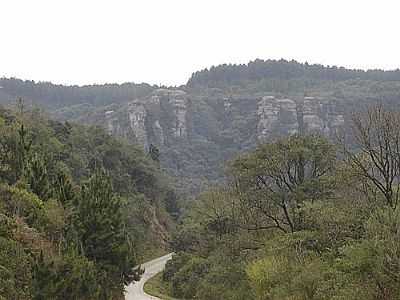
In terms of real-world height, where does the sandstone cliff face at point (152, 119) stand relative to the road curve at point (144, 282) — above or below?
above

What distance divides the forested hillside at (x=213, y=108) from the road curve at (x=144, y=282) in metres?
50.3

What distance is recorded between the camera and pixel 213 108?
545 ft

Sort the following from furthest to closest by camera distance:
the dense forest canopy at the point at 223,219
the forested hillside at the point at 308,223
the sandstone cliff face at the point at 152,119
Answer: the sandstone cliff face at the point at 152,119
the forested hillside at the point at 308,223
the dense forest canopy at the point at 223,219

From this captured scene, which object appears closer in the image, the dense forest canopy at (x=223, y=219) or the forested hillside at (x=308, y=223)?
the dense forest canopy at (x=223, y=219)

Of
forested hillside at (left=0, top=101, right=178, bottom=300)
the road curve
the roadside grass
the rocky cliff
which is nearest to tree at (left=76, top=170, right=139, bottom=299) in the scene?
forested hillside at (left=0, top=101, right=178, bottom=300)

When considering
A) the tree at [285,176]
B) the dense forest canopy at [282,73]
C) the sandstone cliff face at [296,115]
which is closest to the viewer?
the tree at [285,176]

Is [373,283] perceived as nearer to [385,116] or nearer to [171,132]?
[385,116]

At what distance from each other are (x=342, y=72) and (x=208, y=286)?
15586 cm

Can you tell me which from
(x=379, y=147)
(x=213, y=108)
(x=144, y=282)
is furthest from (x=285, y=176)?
(x=213, y=108)

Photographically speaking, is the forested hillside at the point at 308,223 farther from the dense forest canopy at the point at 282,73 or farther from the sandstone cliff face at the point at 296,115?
the dense forest canopy at the point at 282,73

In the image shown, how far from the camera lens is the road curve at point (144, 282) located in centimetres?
4235

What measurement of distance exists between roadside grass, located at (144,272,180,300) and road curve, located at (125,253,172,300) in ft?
1.59

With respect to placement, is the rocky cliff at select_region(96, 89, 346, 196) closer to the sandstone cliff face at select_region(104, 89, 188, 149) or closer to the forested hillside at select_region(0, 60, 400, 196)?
the sandstone cliff face at select_region(104, 89, 188, 149)

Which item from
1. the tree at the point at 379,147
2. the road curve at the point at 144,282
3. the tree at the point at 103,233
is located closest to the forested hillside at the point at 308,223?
the tree at the point at 379,147
